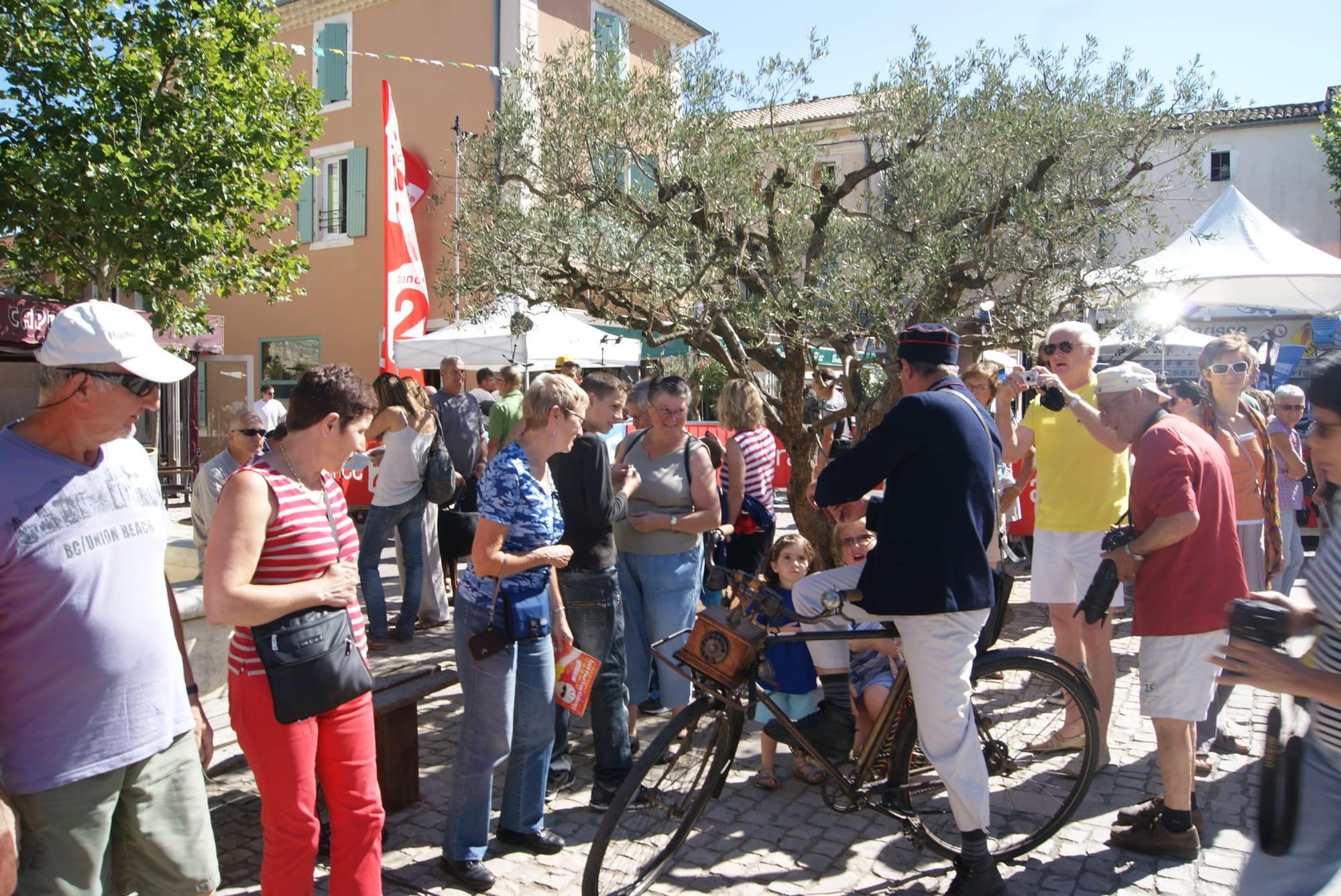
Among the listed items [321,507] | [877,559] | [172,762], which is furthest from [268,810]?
[877,559]

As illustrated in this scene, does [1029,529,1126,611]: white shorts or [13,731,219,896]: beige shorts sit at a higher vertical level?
[1029,529,1126,611]: white shorts

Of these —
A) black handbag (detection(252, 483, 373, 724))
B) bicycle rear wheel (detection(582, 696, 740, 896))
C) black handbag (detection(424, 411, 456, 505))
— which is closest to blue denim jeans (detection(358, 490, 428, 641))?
black handbag (detection(424, 411, 456, 505))

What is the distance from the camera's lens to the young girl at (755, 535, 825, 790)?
4.25 metres

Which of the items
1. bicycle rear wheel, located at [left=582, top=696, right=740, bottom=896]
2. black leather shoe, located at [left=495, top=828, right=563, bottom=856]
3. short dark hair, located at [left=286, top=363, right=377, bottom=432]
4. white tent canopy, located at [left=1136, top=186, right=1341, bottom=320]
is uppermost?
white tent canopy, located at [left=1136, top=186, right=1341, bottom=320]

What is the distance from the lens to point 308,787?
8.62ft

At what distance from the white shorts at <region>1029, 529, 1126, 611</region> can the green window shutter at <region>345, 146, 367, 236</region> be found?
17828 mm

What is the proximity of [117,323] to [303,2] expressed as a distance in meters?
21.7

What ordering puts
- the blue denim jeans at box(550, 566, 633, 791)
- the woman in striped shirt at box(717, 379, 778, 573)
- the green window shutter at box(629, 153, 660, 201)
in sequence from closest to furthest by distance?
the blue denim jeans at box(550, 566, 633, 791), the woman in striped shirt at box(717, 379, 778, 573), the green window shutter at box(629, 153, 660, 201)

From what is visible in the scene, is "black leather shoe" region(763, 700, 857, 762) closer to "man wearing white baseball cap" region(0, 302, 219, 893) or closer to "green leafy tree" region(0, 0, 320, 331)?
"man wearing white baseball cap" region(0, 302, 219, 893)

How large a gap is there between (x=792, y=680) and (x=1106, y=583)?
1.37 meters

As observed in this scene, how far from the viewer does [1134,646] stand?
6.91 m

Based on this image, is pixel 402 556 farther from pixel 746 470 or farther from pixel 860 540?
pixel 860 540

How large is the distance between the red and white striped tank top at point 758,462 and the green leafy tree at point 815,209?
3.04 ft

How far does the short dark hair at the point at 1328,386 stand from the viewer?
6.37ft
